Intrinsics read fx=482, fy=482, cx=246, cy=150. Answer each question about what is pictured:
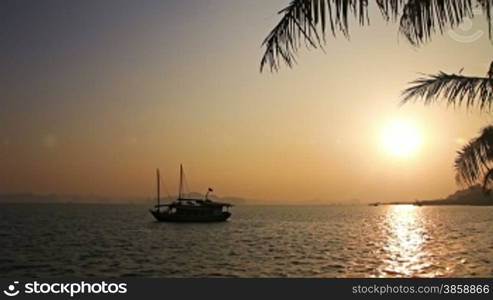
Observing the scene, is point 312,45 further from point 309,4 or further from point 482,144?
point 482,144

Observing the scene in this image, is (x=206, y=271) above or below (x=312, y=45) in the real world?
below

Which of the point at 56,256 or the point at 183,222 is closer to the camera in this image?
the point at 56,256

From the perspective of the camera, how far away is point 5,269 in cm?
3788

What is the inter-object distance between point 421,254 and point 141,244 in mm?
31834

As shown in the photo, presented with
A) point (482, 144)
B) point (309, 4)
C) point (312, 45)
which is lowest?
point (482, 144)

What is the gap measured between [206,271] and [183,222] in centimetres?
6370

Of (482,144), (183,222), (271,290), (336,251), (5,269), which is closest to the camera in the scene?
(482,144)

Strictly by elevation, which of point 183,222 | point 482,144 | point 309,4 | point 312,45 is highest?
point 309,4

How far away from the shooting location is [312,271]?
112ft

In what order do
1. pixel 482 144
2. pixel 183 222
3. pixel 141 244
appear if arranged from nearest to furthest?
pixel 482 144
pixel 141 244
pixel 183 222

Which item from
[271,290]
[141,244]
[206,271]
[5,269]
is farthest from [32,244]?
[271,290]

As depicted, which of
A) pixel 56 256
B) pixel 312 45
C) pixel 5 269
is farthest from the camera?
pixel 56 256

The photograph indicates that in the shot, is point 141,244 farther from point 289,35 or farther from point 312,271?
point 289,35

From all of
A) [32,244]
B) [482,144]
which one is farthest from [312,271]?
[32,244]
